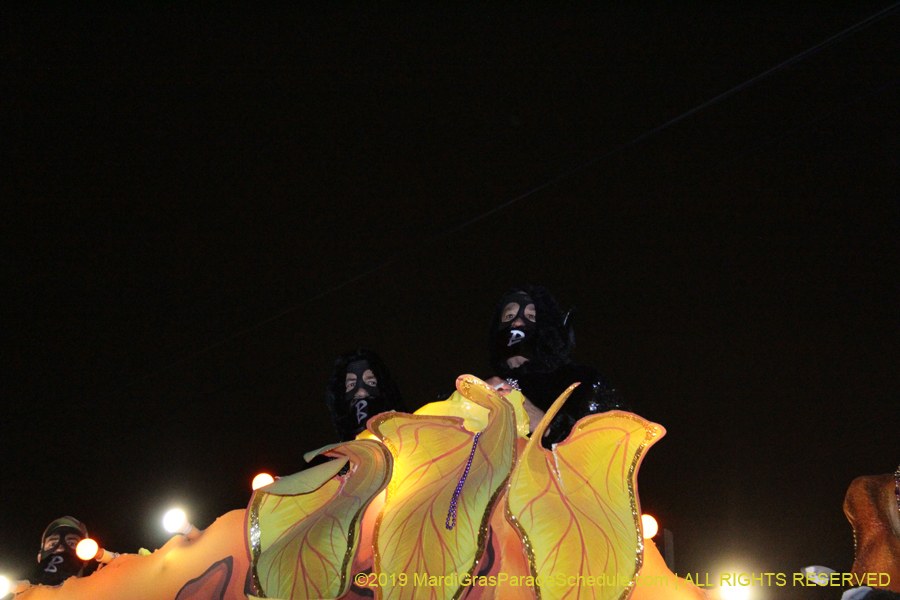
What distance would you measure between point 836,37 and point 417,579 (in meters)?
2.56

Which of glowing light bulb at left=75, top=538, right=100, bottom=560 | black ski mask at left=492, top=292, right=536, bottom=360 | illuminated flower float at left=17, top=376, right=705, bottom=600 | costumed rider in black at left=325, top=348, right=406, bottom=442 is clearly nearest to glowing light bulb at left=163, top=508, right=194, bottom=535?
glowing light bulb at left=75, top=538, right=100, bottom=560

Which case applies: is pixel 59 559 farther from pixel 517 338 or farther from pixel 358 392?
pixel 517 338

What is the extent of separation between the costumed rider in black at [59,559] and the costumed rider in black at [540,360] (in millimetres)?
1736

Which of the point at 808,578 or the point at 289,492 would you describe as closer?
the point at 289,492

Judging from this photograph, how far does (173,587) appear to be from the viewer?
1.75 m

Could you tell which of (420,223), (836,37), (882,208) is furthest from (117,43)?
(882,208)

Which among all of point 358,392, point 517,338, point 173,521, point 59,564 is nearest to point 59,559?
point 59,564

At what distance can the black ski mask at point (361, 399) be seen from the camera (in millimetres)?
2426

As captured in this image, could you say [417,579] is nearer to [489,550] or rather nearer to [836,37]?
[489,550]

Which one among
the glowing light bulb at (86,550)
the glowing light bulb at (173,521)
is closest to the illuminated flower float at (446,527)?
the glowing light bulb at (173,521)

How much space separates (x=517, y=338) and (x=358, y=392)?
1.89 feet

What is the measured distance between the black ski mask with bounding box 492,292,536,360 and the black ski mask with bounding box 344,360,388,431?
43cm

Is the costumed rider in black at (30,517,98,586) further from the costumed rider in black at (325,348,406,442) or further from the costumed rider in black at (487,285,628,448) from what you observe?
the costumed rider in black at (487,285,628,448)

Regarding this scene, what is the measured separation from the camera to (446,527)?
1521mm
